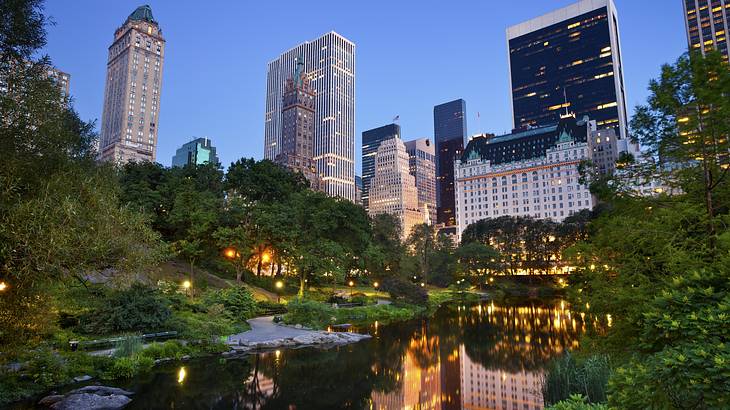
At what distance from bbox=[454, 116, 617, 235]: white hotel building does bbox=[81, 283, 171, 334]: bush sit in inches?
4874

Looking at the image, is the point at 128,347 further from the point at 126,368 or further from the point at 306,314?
the point at 306,314

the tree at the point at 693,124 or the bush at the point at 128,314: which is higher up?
the tree at the point at 693,124

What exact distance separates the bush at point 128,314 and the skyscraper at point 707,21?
623 ft

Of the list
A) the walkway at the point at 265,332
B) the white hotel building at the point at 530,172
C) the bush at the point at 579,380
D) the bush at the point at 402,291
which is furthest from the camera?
the white hotel building at the point at 530,172

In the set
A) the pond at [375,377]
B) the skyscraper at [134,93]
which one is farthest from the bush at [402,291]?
the skyscraper at [134,93]

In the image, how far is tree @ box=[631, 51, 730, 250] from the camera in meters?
11.2

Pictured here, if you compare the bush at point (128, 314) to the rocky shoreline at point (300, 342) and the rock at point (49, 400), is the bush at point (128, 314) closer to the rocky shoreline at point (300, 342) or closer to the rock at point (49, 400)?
the rocky shoreline at point (300, 342)

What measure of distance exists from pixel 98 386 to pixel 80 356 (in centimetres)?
323

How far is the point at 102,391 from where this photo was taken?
15305mm

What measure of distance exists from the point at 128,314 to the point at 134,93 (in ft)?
642

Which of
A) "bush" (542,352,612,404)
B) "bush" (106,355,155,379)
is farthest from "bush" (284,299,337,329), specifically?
"bush" (542,352,612,404)

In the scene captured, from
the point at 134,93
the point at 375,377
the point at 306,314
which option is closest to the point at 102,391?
the point at 375,377

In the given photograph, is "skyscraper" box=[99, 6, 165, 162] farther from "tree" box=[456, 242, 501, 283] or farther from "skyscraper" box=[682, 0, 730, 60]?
"skyscraper" box=[682, 0, 730, 60]

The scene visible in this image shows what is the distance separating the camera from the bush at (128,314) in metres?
22.6
